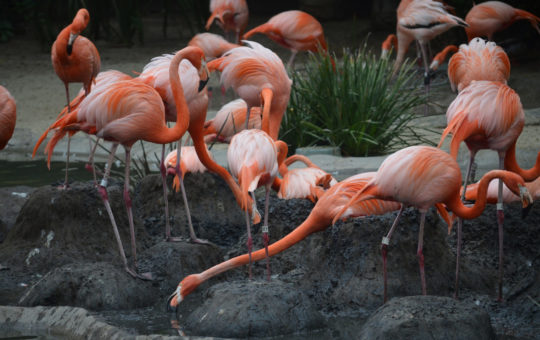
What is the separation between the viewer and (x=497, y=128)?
4148 mm

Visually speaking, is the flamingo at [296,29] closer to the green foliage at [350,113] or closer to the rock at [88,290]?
the green foliage at [350,113]

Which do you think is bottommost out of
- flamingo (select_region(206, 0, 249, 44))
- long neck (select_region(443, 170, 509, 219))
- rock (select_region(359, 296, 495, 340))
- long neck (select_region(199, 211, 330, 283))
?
flamingo (select_region(206, 0, 249, 44))

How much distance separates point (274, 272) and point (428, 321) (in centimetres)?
152

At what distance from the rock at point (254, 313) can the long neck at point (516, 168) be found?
4.87 feet

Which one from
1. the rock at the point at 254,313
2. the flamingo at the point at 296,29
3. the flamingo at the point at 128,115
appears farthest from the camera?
the flamingo at the point at 296,29

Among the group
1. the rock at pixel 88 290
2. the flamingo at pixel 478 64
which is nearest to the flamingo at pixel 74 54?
the rock at pixel 88 290

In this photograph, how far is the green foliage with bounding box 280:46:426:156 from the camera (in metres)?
6.49

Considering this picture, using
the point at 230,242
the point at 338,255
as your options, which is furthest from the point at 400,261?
the point at 230,242

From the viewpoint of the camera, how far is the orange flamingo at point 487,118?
13.5ft

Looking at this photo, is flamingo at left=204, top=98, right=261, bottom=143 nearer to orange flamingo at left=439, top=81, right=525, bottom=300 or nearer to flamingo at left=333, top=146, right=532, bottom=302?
orange flamingo at left=439, top=81, right=525, bottom=300

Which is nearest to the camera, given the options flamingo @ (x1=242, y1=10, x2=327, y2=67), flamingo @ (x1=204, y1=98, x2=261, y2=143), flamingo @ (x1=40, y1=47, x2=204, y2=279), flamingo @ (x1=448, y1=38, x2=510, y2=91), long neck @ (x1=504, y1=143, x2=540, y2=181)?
flamingo @ (x1=40, y1=47, x2=204, y2=279)

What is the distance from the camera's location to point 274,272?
4.49m

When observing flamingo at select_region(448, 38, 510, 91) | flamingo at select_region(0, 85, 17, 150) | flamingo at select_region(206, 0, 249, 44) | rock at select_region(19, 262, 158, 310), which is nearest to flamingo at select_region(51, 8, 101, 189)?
flamingo at select_region(0, 85, 17, 150)

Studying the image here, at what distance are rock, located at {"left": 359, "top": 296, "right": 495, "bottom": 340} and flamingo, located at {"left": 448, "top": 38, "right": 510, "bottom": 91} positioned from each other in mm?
2609
